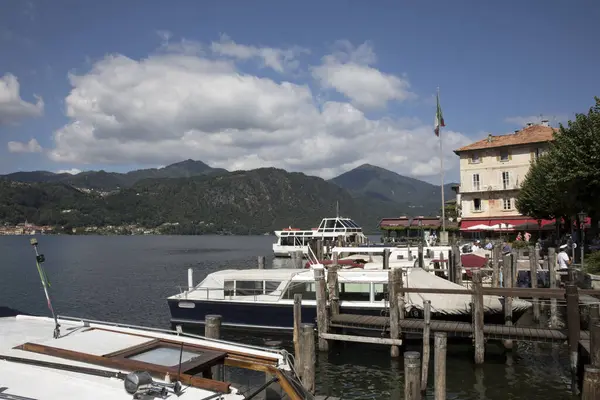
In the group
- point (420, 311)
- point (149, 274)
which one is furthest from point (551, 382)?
point (149, 274)

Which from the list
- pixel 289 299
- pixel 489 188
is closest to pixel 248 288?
pixel 289 299

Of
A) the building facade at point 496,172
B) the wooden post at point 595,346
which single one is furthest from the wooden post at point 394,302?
the building facade at point 496,172

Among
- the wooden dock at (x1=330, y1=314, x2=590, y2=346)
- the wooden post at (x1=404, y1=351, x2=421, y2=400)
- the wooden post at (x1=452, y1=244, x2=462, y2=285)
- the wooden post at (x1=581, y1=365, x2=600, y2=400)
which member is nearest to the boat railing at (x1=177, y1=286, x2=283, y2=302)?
the wooden dock at (x1=330, y1=314, x2=590, y2=346)

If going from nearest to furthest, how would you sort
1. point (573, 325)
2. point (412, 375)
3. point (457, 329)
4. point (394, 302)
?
point (412, 375)
point (573, 325)
point (457, 329)
point (394, 302)

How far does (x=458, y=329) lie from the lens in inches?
701

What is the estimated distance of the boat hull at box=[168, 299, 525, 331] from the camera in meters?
22.9

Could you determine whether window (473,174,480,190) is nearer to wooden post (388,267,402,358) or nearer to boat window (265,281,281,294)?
boat window (265,281,281,294)

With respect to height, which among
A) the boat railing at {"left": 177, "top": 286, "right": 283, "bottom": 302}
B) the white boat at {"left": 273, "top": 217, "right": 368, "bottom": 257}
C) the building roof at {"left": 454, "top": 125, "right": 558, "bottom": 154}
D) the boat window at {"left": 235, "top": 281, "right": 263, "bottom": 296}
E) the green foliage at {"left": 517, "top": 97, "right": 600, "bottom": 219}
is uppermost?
the building roof at {"left": 454, "top": 125, "right": 558, "bottom": 154}

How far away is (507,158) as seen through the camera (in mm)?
69250

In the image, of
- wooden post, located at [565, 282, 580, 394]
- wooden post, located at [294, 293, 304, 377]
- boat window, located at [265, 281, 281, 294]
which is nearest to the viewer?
wooden post, located at [294, 293, 304, 377]

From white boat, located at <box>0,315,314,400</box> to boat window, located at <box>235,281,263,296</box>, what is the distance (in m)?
14.9

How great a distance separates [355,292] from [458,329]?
6697mm

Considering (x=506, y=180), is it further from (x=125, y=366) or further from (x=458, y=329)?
(x=125, y=366)

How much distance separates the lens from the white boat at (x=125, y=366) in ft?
23.3
